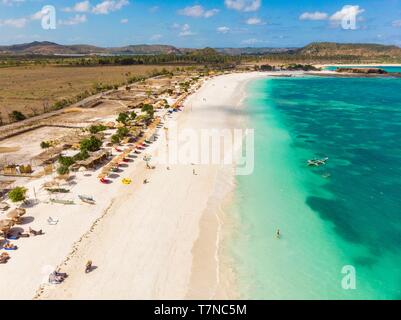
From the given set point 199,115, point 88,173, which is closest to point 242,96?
point 199,115

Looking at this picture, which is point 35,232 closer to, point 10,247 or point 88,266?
point 10,247

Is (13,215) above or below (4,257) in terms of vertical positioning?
above

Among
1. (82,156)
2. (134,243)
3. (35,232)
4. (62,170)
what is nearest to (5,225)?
(35,232)

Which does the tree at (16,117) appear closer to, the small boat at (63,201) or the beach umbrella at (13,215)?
the small boat at (63,201)

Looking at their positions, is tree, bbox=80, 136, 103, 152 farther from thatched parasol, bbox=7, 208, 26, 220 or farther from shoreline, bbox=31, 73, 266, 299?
thatched parasol, bbox=7, 208, 26, 220

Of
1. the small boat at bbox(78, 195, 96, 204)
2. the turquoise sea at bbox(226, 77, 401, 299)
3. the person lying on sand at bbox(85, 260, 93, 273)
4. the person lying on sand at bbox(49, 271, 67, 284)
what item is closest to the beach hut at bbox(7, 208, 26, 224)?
the small boat at bbox(78, 195, 96, 204)

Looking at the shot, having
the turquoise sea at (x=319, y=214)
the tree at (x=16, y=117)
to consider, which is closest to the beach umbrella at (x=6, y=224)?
the turquoise sea at (x=319, y=214)
